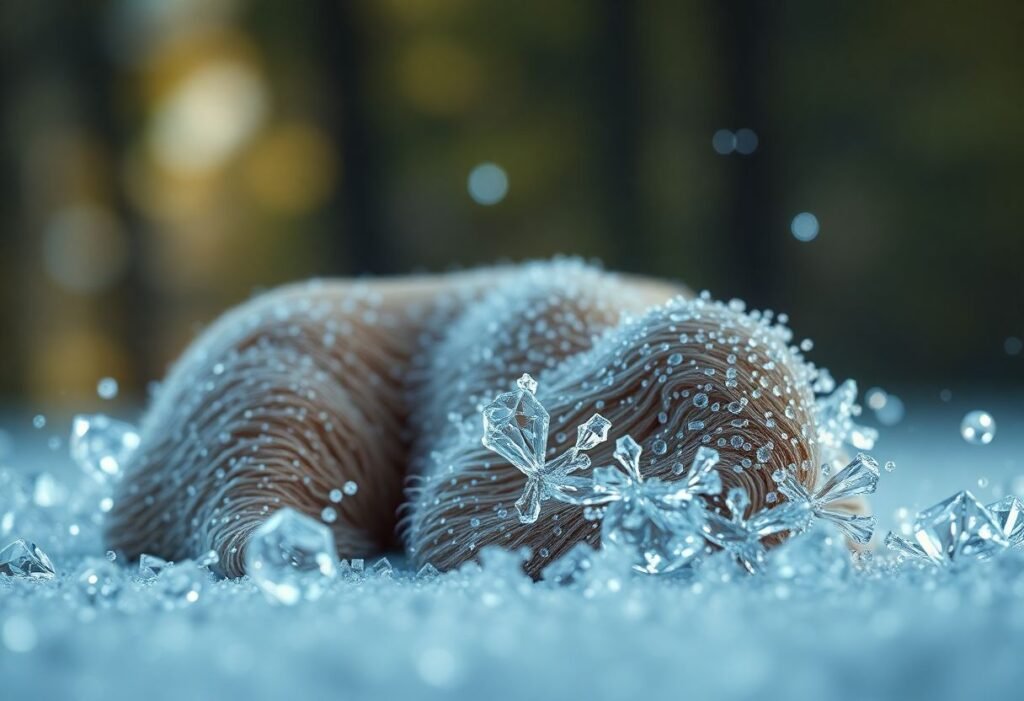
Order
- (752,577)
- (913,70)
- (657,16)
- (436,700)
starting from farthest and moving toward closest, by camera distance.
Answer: (657,16) < (913,70) < (752,577) < (436,700)

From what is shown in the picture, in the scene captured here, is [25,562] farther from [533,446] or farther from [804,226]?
[804,226]

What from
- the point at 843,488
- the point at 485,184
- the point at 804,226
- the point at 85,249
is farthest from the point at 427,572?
the point at 85,249

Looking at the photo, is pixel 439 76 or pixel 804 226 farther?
pixel 439 76

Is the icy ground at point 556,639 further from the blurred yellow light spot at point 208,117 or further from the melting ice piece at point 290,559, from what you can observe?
the blurred yellow light spot at point 208,117

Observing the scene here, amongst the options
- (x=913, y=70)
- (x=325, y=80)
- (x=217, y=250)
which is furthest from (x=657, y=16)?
(x=217, y=250)

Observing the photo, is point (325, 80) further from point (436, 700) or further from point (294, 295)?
point (436, 700)

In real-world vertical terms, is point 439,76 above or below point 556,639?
above
